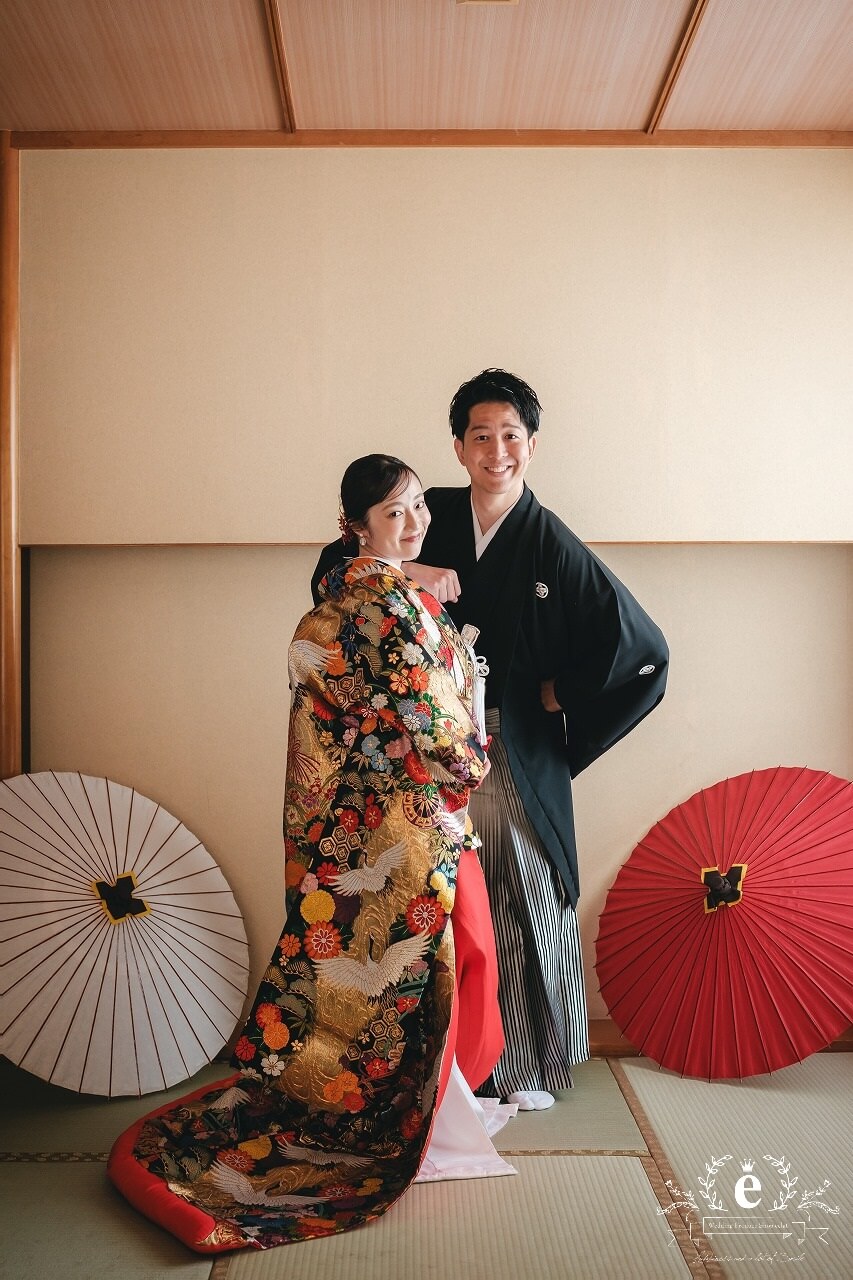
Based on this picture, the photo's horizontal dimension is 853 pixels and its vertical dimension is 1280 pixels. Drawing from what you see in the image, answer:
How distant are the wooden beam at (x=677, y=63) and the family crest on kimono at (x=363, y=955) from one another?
4.78 ft

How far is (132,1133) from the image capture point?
2.35 metres

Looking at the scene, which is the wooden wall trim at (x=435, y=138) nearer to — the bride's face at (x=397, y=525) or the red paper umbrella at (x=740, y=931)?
the bride's face at (x=397, y=525)

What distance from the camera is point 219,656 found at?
11.0 feet

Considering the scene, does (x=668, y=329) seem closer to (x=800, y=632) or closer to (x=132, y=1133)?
(x=800, y=632)

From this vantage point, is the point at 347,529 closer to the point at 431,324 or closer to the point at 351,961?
the point at 431,324

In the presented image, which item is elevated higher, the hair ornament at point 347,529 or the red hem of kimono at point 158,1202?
the hair ornament at point 347,529

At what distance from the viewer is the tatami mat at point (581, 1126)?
2525 mm

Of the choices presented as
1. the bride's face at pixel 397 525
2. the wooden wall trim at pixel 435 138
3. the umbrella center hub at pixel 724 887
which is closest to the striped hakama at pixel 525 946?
the umbrella center hub at pixel 724 887

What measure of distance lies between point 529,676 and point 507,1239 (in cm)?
144

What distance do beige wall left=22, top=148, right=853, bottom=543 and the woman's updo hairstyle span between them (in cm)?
56

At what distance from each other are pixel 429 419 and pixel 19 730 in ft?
5.41

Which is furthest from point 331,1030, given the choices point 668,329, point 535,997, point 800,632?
point 668,329

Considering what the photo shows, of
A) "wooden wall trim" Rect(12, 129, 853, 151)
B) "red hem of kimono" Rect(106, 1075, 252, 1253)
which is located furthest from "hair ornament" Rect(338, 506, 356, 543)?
"red hem of kimono" Rect(106, 1075, 252, 1253)

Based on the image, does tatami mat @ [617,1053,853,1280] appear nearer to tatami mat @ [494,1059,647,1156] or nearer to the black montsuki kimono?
tatami mat @ [494,1059,647,1156]
